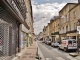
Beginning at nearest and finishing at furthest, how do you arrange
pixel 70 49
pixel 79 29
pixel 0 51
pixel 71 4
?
pixel 0 51 < pixel 79 29 < pixel 70 49 < pixel 71 4

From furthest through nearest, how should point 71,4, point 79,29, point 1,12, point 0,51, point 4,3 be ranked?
1. point 71,4
2. point 79,29
3. point 0,51
4. point 1,12
5. point 4,3

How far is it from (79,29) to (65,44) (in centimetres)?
708

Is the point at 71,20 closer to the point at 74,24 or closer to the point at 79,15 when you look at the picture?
the point at 74,24

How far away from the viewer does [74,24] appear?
35688 mm

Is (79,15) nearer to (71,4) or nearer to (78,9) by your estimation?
(78,9)

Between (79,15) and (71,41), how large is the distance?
10.4 meters

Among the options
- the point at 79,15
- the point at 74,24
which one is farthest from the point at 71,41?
the point at 74,24

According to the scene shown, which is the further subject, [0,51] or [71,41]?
[71,41]

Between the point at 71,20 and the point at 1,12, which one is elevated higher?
the point at 71,20

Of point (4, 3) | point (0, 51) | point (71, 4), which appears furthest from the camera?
point (71, 4)

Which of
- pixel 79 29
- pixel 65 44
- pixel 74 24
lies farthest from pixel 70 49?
pixel 74 24

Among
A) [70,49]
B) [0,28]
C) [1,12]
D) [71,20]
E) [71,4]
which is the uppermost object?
[71,4]

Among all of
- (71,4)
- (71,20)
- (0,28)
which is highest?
(71,4)

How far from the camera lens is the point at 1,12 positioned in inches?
277
